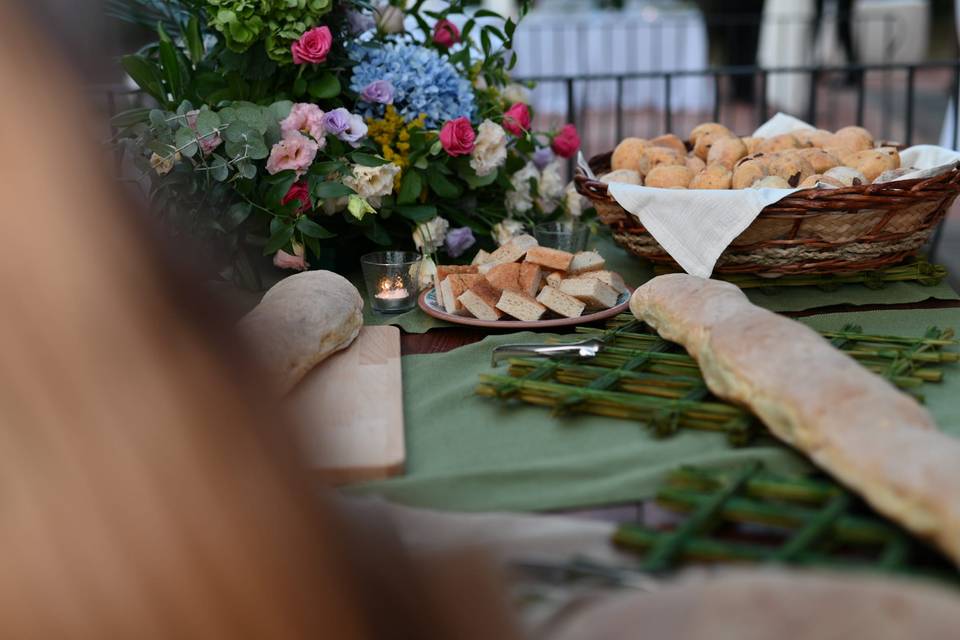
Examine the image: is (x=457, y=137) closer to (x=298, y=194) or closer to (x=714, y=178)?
(x=298, y=194)

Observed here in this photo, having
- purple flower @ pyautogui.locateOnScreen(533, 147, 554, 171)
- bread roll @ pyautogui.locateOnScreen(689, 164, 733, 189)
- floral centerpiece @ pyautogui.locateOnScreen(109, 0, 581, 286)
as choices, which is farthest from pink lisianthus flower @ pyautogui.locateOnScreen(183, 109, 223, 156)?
bread roll @ pyautogui.locateOnScreen(689, 164, 733, 189)

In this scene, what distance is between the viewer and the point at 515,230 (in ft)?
5.35

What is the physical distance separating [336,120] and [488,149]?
0.82ft

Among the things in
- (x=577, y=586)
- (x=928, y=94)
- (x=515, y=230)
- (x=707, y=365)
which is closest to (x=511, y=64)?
(x=515, y=230)

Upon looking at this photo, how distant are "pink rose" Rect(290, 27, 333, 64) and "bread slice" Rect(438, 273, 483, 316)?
41 centimetres

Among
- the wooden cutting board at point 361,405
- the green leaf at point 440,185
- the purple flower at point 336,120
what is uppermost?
the purple flower at point 336,120

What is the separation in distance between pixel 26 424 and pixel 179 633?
0.12 meters

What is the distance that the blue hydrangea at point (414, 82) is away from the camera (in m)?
1.55

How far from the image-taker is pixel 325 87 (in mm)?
1525

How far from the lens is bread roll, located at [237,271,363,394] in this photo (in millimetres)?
1021

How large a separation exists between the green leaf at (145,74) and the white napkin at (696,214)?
0.74 meters

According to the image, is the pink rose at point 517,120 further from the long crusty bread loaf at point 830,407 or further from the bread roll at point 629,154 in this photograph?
the long crusty bread loaf at point 830,407

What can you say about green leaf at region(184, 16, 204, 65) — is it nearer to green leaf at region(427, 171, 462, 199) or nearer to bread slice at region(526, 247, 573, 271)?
green leaf at region(427, 171, 462, 199)

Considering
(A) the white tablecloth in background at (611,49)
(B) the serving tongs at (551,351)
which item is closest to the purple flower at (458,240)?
(B) the serving tongs at (551,351)
